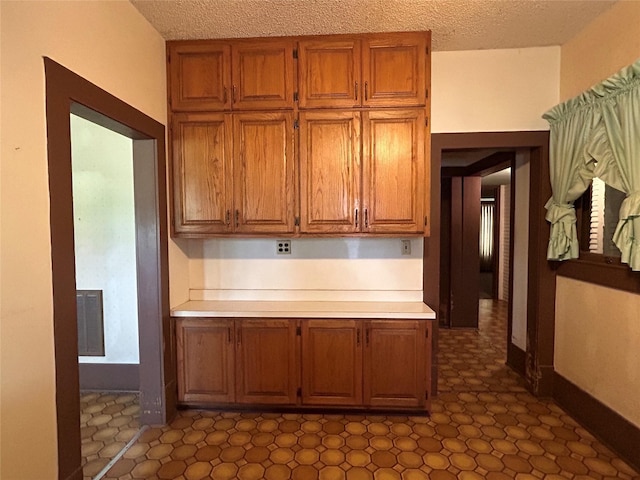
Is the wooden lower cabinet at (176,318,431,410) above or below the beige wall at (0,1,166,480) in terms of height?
below

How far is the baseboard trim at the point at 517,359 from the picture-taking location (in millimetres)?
3033

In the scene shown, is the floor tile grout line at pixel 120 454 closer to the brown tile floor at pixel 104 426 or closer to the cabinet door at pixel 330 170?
the brown tile floor at pixel 104 426

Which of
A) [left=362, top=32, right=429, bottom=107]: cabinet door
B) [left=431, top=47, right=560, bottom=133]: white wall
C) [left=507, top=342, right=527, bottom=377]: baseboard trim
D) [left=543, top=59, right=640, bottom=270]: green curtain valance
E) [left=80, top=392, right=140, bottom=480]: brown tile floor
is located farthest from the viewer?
[left=507, top=342, right=527, bottom=377]: baseboard trim

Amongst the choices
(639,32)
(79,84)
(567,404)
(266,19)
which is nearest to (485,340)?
(567,404)

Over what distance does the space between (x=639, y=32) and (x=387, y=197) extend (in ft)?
5.54

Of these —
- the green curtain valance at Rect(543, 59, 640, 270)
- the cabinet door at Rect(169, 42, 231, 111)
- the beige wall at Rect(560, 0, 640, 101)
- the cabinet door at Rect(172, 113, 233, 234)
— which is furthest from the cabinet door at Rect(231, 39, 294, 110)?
the beige wall at Rect(560, 0, 640, 101)

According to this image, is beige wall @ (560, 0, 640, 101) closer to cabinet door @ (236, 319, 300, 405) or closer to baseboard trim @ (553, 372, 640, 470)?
baseboard trim @ (553, 372, 640, 470)

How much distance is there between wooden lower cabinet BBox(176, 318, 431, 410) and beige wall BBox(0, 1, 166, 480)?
1.06 metres

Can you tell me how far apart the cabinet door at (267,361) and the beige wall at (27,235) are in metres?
1.16

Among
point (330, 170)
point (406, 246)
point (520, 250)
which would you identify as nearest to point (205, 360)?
point (330, 170)

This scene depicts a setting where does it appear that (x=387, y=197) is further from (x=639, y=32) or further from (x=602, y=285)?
(x=639, y=32)

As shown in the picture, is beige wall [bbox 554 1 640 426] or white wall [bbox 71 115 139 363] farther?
white wall [bbox 71 115 139 363]

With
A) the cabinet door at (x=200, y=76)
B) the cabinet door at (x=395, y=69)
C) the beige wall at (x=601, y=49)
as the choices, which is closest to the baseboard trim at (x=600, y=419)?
the beige wall at (x=601, y=49)

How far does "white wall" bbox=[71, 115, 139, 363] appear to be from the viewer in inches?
111
